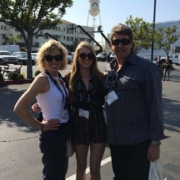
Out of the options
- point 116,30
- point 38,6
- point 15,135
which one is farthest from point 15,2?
point 116,30

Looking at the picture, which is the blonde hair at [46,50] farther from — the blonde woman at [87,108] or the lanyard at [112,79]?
the lanyard at [112,79]

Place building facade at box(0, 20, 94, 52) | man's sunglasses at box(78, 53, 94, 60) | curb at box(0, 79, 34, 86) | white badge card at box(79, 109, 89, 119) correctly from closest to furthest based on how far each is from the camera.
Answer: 1. white badge card at box(79, 109, 89, 119)
2. man's sunglasses at box(78, 53, 94, 60)
3. curb at box(0, 79, 34, 86)
4. building facade at box(0, 20, 94, 52)

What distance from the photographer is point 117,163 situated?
263cm

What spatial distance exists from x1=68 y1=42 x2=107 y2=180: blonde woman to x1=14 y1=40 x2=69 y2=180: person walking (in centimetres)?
14

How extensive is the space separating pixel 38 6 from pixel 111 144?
44.8ft

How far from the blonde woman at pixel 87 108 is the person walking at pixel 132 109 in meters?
0.18

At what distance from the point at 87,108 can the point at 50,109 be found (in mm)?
408

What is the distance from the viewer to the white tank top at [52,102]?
96.8 inches

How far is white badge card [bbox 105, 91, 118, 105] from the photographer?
243cm

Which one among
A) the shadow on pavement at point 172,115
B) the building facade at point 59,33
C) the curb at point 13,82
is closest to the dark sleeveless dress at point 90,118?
the shadow on pavement at point 172,115

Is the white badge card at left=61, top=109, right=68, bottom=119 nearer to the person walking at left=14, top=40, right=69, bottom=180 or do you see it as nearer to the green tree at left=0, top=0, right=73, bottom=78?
the person walking at left=14, top=40, right=69, bottom=180

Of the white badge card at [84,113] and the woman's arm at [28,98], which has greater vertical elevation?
the woman's arm at [28,98]

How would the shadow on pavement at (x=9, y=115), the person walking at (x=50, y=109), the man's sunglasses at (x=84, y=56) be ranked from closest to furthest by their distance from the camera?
the person walking at (x=50, y=109) < the man's sunglasses at (x=84, y=56) < the shadow on pavement at (x=9, y=115)

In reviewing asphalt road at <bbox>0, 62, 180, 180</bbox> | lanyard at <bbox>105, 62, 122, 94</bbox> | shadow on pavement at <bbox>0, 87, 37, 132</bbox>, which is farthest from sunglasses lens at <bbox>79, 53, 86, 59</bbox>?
shadow on pavement at <bbox>0, 87, 37, 132</bbox>
